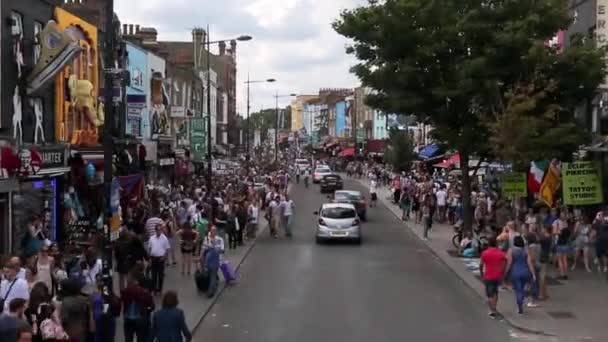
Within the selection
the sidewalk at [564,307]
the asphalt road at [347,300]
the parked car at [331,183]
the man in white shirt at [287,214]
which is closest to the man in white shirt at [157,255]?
the asphalt road at [347,300]

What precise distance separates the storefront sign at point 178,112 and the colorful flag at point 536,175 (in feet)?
66.5

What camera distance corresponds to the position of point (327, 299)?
802 inches

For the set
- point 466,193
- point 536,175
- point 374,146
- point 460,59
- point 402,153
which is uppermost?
point 460,59

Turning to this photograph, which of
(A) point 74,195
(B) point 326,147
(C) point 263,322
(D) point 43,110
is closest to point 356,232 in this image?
(A) point 74,195

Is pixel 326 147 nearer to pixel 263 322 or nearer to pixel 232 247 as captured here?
pixel 232 247

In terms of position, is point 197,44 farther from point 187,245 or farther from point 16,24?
point 187,245

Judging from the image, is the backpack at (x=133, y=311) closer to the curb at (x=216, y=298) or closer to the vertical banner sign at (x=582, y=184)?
the curb at (x=216, y=298)

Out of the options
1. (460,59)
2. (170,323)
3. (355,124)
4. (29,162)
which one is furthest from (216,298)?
(355,124)

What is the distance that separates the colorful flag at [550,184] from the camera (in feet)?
89.9

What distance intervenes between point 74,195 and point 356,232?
980 cm

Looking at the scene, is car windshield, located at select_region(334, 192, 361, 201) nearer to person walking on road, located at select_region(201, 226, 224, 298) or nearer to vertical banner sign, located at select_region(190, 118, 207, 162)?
vertical banner sign, located at select_region(190, 118, 207, 162)

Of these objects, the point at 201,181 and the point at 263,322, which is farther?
the point at 201,181

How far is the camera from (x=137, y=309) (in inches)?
543

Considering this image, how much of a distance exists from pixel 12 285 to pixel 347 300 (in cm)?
860
